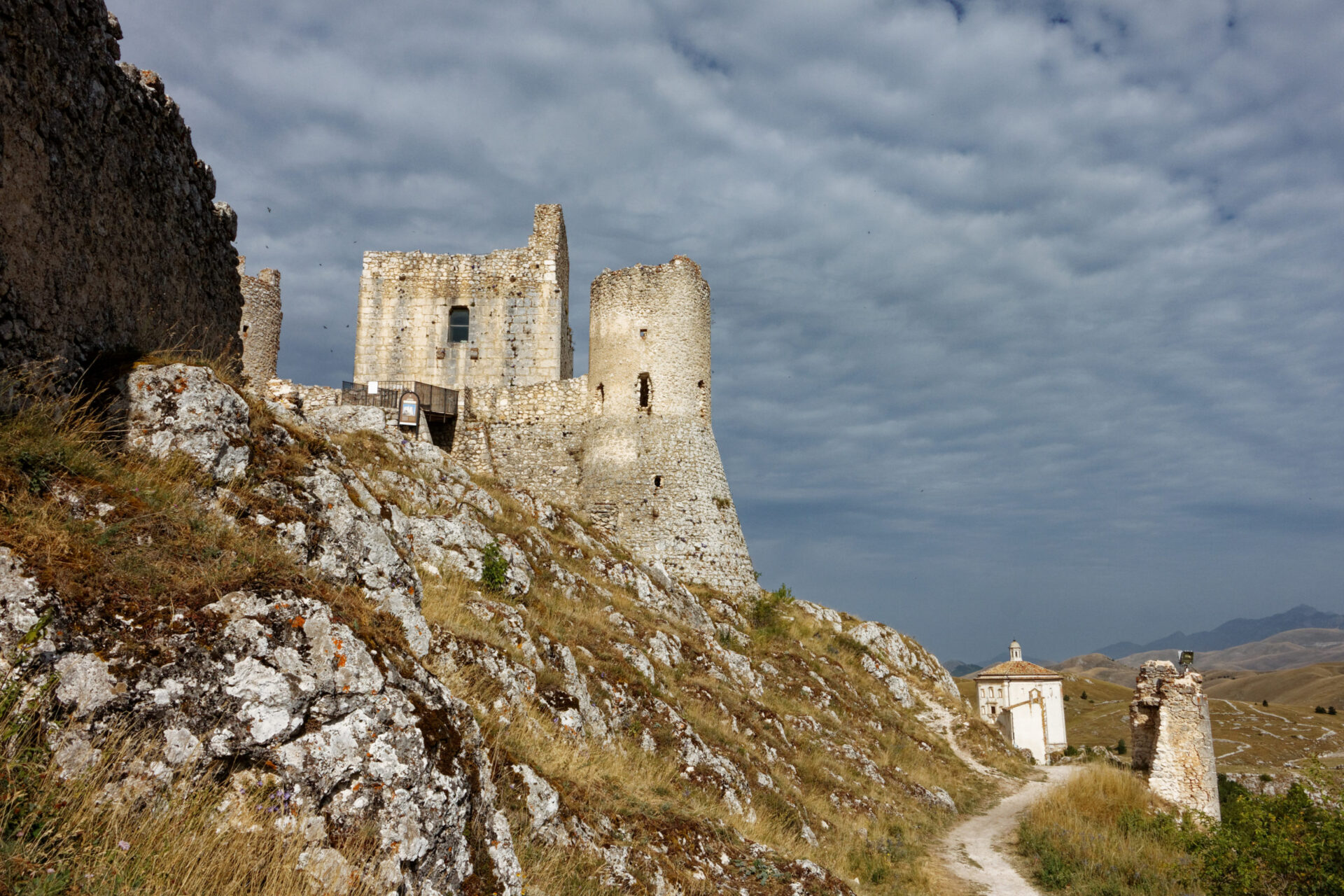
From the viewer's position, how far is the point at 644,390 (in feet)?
82.0

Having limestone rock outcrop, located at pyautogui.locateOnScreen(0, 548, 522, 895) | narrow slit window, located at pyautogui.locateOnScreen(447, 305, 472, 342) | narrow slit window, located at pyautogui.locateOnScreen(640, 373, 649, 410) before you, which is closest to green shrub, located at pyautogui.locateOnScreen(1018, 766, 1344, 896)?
limestone rock outcrop, located at pyautogui.locateOnScreen(0, 548, 522, 895)

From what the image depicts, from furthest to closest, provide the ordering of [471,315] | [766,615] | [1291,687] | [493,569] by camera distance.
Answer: [1291,687] → [471,315] → [766,615] → [493,569]

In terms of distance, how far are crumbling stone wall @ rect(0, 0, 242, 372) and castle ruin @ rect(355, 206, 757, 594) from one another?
54.3 ft

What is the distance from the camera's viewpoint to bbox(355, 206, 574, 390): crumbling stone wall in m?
27.0

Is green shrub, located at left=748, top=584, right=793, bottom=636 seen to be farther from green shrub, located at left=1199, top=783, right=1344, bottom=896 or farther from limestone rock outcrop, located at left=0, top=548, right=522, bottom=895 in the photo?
limestone rock outcrop, located at left=0, top=548, right=522, bottom=895

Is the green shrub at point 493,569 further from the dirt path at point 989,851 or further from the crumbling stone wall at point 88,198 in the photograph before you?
the dirt path at point 989,851

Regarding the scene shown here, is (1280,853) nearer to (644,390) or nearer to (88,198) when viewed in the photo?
(88,198)

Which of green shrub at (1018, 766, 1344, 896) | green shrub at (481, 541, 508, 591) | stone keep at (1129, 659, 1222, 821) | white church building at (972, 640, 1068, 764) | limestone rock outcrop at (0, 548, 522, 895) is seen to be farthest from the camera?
white church building at (972, 640, 1068, 764)

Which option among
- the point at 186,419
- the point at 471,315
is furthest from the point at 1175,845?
the point at 471,315

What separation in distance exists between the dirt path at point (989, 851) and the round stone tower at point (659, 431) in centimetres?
924

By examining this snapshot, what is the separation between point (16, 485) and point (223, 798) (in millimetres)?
2269

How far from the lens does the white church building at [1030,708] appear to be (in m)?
31.3

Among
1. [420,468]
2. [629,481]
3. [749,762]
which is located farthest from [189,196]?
[629,481]

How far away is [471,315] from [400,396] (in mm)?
4398
